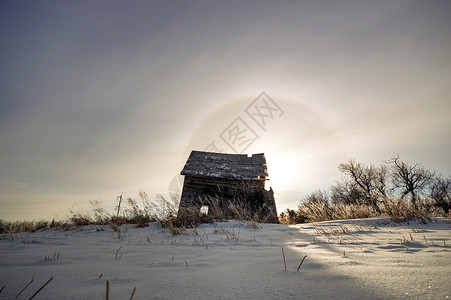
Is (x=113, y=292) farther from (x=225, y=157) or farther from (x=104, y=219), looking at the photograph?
(x=225, y=157)

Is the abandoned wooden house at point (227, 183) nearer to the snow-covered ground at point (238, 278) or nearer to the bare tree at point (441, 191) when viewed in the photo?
the snow-covered ground at point (238, 278)

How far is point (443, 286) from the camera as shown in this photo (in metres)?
0.90

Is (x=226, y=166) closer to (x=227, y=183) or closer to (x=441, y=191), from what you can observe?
(x=227, y=183)

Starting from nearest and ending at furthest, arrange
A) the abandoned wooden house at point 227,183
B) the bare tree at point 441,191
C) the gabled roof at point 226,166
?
1. the abandoned wooden house at point 227,183
2. the gabled roof at point 226,166
3. the bare tree at point 441,191

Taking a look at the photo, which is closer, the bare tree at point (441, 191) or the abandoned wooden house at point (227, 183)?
the abandoned wooden house at point (227, 183)

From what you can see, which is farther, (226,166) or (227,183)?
(226,166)

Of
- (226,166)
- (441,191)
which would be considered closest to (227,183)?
(226,166)

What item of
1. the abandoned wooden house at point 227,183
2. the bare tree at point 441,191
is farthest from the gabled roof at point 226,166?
the bare tree at point 441,191

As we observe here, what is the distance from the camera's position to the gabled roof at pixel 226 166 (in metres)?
13.3

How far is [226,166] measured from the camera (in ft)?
47.7

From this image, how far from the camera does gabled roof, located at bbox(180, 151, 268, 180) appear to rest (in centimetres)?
1333

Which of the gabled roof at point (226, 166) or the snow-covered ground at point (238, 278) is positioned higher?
the gabled roof at point (226, 166)

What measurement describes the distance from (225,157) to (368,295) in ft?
49.3

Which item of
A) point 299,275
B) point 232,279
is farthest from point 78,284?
point 299,275
